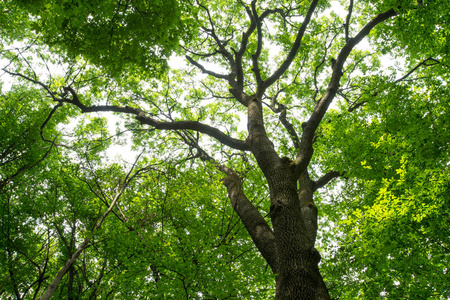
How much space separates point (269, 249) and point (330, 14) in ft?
39.1

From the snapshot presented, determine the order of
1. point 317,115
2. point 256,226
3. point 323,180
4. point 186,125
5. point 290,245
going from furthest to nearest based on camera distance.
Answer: point 323,180, point 186,125, point 317,115, point 256,226, point 290,245

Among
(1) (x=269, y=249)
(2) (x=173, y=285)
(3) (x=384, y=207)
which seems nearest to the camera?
(1) (x=269, y=249)

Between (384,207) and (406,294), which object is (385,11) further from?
(406,294)

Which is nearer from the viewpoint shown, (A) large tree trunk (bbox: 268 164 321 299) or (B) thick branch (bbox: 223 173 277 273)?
(A) large tree trunk (bbox: 268 164 321 299)

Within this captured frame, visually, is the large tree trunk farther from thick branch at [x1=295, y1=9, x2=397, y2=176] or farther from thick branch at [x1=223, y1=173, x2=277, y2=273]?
thick branch at [x1=295, y1=9, x2=397, y2=176]

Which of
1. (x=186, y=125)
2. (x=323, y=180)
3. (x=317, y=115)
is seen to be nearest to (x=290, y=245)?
(x=317, y=115)

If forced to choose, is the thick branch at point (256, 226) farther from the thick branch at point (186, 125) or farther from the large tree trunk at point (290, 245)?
the thick branch at point (186, 125)

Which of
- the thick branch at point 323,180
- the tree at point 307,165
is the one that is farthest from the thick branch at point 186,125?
the thick branch at point 323,180

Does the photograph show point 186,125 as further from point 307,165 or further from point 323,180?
point 323,180

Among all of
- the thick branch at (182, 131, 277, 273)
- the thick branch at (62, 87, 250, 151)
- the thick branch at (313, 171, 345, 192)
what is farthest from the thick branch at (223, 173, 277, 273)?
the thick branch at (313, 171, 345, 192)

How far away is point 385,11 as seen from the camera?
6.48 m

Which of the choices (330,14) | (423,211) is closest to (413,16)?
(423,211)

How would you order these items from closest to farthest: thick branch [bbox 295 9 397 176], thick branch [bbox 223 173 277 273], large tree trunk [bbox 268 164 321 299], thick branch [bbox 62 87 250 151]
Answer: large tree trunk [bbox 268 164 321 299] → thick branch [bbox 223 173 277 273] → thick branch [bbox 295 9 397 176] → thick branch [bbox 62 87 250 151]

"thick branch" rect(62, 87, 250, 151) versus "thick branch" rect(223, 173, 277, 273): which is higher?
"thick branch" rect(62, 87, 250, 151)
